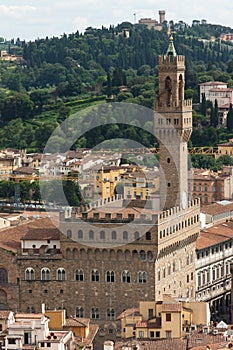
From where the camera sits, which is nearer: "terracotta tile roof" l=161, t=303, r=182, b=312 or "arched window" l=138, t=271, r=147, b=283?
"terracotta tile roof" l=161, t=303, r=182, b=312

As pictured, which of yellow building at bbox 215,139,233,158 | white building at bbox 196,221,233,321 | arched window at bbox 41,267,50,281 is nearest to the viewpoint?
arched window at bbox 41,267,50,281

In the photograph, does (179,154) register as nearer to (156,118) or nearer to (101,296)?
(156,118)

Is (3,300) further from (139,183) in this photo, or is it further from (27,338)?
(139,183)

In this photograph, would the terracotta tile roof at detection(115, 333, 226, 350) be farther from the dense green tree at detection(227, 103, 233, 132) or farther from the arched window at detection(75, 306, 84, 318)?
the dense green tree at detection(227, 103, 233, 132)

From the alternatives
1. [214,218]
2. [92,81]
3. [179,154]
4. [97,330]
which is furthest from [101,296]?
[92,81]

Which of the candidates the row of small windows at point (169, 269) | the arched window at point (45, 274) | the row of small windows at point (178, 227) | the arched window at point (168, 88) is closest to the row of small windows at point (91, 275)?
the arched window at point (45, 274)

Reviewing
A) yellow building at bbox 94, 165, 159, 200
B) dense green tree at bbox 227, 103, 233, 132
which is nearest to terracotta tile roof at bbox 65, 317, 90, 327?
yellow building at bbox 94, 165, 159, 200

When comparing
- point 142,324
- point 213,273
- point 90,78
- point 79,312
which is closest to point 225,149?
point 213,273
